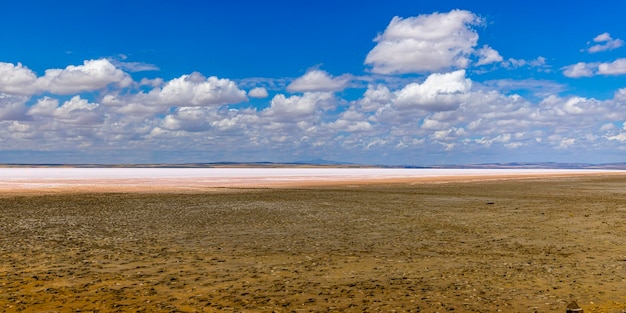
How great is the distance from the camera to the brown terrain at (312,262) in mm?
9844

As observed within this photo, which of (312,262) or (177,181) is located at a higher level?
(177,181)

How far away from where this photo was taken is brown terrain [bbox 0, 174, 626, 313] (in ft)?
32.3

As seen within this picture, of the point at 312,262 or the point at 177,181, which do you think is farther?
the point at 177,181

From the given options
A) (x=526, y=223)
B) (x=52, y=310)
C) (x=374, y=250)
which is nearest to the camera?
(x=52, y=310)

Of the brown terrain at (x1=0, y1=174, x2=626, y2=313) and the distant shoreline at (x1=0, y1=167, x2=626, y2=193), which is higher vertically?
the distant shoreline at (x1=0, y1=167, x2=626, y2=193)

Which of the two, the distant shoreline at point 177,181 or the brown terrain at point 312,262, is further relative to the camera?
the distant shoreline at point 177,181

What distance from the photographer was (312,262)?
44.8ft

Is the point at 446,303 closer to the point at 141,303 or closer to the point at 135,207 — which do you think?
the point at 141,303

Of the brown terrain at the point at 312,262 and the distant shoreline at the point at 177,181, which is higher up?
the distant shoreline at the point at 177,181

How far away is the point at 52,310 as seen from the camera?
9.20 m

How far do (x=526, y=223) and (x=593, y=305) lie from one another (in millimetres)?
13580

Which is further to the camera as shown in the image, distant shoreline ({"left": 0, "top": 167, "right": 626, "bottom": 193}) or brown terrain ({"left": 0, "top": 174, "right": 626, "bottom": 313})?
distant shoreline ({"left": 0, "top": 167, "right": 626, "bottom": 193})

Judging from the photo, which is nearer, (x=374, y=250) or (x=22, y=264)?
(x=22, y=264)

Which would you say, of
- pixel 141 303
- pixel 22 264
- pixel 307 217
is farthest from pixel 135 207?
pixel 141 303
